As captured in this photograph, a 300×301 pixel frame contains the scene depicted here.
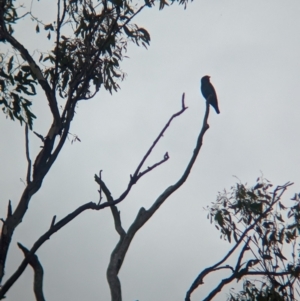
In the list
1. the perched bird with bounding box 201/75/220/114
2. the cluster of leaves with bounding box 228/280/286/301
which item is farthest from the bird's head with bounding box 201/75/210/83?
the cluster of leaves with bounding box 228/280/286/301

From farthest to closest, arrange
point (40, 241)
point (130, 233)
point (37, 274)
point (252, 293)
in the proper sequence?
point (252, 293) < point (130, 233) < point (37, 274) < point (40, 241)

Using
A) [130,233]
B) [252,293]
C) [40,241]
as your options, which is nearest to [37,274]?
[40,241]

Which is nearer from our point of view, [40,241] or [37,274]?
[40,241]

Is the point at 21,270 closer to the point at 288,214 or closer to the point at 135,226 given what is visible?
the point at 135,226

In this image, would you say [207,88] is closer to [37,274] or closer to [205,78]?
[205,78]

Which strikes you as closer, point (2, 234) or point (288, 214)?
point (2, 234)

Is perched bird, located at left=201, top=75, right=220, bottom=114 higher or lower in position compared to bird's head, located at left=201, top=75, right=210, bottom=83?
lower

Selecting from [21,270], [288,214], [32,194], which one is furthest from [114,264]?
[288,214]

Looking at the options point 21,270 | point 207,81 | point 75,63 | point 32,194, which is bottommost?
point 21,270

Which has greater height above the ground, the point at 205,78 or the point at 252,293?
the point at 205,78

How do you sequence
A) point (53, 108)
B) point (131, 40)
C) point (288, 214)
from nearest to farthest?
1. point (53, 108)
2. point (131, 40)
3. point (288, 214)

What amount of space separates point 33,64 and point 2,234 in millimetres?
2255

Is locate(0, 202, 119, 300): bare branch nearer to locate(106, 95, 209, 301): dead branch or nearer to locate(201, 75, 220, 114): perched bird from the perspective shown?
locate(106, 95, 209, 301): dead branch

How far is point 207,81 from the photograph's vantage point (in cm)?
912
